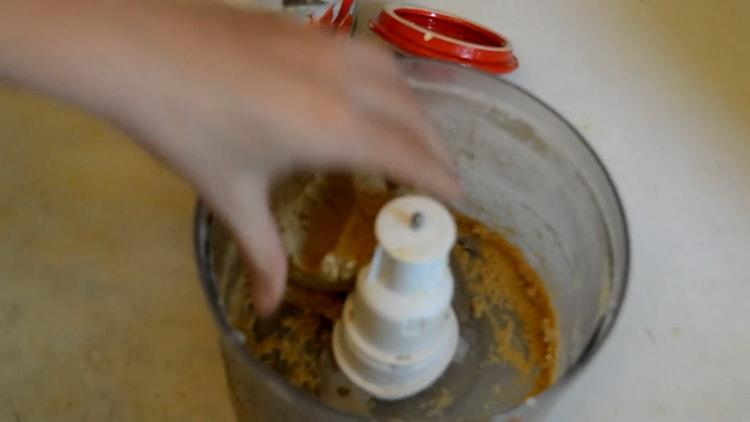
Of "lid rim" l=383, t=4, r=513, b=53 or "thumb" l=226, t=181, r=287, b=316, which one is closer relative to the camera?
"thumb" l=226, t=181, r=287, b=316

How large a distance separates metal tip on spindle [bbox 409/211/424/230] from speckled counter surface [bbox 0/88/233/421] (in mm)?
137

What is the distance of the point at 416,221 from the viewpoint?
1.09 ft

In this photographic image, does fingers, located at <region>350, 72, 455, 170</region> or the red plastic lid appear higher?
fingers, located at <region>350, 72, 455, 170</region>

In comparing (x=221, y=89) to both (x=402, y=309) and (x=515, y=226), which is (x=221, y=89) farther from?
(x=515, y=226)

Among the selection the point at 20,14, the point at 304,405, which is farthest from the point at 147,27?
the point at 304,405

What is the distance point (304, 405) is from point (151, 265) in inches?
6.5

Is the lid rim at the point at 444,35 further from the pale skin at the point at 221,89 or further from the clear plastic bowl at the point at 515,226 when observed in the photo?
the pale skin at the point at 221,89

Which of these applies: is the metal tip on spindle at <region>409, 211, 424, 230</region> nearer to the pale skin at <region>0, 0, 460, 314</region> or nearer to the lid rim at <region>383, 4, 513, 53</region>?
the pale skin at <region>0, 0, 460, 314</region>

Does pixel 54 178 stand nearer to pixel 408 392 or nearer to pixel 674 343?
pixel 408 392

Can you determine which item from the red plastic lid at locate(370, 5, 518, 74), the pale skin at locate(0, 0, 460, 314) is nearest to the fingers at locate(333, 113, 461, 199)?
the pale skin at locate(0, 0, 460, 314)

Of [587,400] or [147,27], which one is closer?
[147,27]

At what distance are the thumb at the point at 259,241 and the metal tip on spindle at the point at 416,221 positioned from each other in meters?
0.06

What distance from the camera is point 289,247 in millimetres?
397

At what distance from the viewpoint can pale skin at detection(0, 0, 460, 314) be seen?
0.25 m
